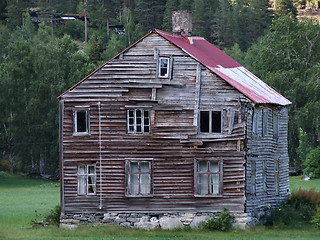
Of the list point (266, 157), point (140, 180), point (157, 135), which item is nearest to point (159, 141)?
point (157, 135)

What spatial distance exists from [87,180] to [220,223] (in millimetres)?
6621

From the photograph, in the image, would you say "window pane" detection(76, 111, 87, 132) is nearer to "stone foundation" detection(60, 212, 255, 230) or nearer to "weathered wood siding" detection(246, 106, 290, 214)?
"stone foundation" detection(60, 212, 255, 230)

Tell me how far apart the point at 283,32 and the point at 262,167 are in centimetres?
4051

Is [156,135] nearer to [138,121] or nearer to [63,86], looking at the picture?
[138,121]

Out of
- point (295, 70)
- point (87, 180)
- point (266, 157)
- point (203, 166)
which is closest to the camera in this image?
point (203, 166)

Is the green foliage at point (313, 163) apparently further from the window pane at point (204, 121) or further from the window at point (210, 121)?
the window pane at point (204, 121)

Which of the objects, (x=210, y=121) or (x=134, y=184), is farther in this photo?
(x=134, y=184)

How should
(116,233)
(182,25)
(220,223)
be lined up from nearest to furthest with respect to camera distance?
(116,233), (220,223), (182,25)

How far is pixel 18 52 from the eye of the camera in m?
85.6

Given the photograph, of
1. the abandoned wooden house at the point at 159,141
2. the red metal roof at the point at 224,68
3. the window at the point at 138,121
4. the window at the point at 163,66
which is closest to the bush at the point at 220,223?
the abandoned wooden house at the point at 159,141

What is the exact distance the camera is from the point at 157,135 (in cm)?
3816

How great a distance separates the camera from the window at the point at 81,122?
3878 centimetres

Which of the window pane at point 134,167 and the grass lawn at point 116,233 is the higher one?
the window pane at point 134,167

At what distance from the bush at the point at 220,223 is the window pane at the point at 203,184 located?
4.43 ft
